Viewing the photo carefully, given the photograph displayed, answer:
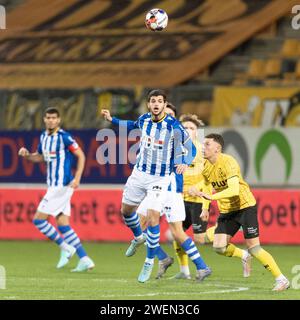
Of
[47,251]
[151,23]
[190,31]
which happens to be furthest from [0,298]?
[190,31]

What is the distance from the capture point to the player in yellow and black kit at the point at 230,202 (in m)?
11.5

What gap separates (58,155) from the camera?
1470 centimetres

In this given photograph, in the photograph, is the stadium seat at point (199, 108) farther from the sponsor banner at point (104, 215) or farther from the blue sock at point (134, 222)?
the blue sock at point (134, 222)

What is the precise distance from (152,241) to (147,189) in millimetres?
631

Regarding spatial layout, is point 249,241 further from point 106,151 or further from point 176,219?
point 106,151

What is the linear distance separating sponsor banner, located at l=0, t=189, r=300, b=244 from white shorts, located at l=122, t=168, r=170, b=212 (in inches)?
264

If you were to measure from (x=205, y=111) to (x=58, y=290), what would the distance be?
13985 mm

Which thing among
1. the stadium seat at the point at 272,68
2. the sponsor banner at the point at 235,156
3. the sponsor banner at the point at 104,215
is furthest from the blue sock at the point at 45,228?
the stadium seat at the point at 272,68

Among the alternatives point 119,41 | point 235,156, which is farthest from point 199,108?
point 119,41

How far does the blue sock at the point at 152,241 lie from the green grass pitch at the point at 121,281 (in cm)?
35

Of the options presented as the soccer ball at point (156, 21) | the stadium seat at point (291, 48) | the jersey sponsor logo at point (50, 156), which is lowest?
the jersey sponsor logo at point (50, 156)

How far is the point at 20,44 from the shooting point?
30797 millimetres

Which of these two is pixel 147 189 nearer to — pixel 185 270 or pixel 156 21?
pixel 185 270

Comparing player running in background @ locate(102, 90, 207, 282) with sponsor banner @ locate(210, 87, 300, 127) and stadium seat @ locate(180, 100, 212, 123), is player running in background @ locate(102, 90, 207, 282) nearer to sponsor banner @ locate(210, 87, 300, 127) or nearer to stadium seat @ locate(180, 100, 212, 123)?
sponsor banner @ locate(210, 87, 300, 127)
